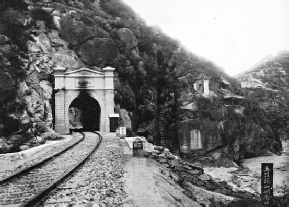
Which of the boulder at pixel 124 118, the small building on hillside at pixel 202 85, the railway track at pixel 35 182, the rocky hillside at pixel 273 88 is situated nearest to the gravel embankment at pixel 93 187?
the railway track at pixel 35 182

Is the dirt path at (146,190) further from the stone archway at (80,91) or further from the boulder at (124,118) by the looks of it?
the boulder at (124,118)

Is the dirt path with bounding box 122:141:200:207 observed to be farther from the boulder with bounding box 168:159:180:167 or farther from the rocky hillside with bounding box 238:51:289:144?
the rocky hillside with bounding box 238:51:289:144

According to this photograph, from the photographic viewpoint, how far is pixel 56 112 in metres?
29.4

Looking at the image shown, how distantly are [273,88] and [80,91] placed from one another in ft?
149

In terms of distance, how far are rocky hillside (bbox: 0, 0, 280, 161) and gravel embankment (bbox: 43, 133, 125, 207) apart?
2176 centimetres

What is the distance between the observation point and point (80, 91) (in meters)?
29.5

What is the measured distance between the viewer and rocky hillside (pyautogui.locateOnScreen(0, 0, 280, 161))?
35.2 meters

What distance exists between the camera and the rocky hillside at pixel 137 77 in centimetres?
3525

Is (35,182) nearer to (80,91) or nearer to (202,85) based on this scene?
(80,91)

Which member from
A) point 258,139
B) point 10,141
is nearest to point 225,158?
point 258,139

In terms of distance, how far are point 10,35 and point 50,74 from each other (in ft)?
21.1

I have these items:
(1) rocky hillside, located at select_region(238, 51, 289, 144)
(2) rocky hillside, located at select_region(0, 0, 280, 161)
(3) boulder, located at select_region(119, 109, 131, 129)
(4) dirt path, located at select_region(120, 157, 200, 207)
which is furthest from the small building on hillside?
(4) dirt path, located at select_region(120, 157, 200, 207)

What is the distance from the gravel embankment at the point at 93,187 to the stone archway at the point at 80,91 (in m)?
17.8

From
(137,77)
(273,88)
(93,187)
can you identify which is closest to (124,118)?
(137,77)
